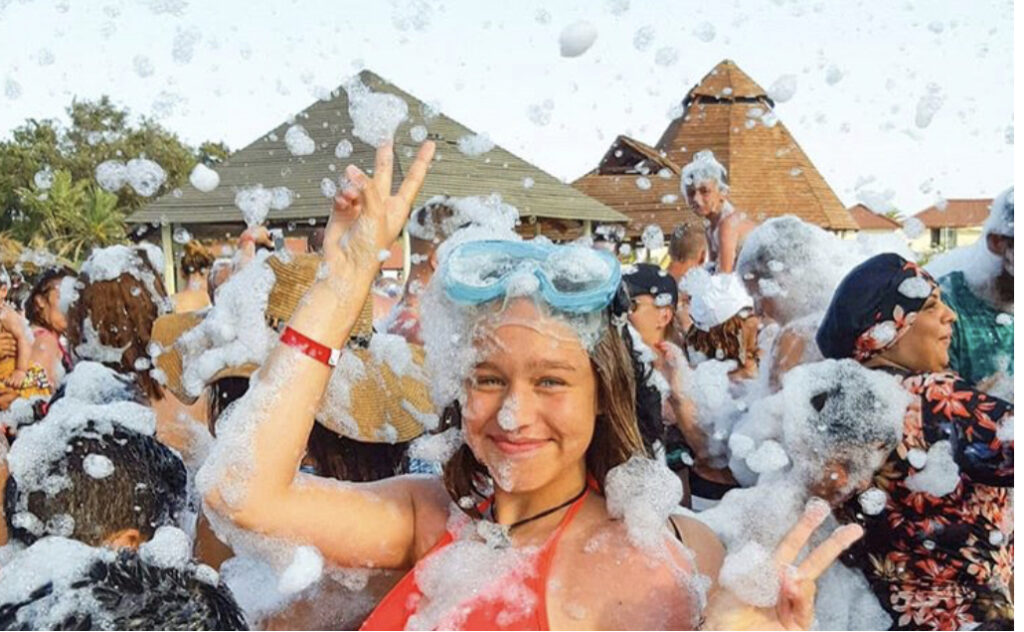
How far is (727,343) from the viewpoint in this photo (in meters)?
2.78

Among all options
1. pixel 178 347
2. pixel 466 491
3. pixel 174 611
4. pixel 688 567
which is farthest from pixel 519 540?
pixel 178 347

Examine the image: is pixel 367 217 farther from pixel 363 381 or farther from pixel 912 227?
pixel 912 227

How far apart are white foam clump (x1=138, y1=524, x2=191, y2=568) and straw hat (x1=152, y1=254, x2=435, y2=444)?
1.50ft

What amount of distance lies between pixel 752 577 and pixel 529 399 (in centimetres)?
36

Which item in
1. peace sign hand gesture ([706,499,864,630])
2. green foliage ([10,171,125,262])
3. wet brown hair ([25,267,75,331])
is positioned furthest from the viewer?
green foliage ([10,171,125,262])

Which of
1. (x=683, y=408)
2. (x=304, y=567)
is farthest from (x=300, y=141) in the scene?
(x=683, y=408)

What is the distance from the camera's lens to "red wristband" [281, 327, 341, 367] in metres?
1.44

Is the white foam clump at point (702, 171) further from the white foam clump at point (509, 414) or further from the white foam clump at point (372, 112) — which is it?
the white foam clump at point (509, 414)

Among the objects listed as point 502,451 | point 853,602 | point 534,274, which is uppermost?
point 534,274

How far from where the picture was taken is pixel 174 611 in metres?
1.55

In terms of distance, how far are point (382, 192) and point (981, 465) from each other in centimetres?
107

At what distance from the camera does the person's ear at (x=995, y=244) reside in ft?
7.49

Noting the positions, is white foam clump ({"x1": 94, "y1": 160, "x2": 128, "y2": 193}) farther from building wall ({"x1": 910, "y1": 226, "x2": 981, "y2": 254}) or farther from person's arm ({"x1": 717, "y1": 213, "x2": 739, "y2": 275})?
building wall ({"x1": 910, "y1": 226, "x2": 981, "y2": 254})

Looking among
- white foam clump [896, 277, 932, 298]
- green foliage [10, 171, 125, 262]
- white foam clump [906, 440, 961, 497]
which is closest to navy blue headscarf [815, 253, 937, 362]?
white foam clump [896, 277, 932, 298]
